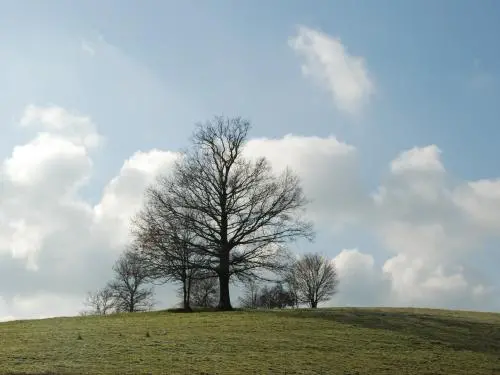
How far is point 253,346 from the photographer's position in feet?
89.5

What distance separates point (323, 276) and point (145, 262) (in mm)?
50714

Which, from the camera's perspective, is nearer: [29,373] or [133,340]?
[29,373]

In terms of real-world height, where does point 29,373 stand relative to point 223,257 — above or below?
below

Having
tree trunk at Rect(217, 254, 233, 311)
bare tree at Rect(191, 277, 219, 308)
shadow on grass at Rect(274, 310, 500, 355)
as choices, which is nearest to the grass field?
shadow on grass at Rect(274, 310, 500, 355)

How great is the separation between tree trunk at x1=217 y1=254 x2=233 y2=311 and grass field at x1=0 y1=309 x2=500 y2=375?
7053 millimetres

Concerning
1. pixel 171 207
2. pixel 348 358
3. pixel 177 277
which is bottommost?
pixel 348 358

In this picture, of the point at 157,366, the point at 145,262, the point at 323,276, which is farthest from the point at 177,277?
the point at 323,276

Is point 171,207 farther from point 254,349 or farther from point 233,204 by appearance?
point 254,349

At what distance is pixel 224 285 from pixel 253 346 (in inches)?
811

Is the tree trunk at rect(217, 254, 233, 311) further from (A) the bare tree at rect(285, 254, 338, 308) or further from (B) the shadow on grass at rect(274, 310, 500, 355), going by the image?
(A) the bare tree at rect(285, 254, 338, 308)

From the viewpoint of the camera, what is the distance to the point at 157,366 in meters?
22.0

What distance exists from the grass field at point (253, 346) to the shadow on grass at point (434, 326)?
74mm

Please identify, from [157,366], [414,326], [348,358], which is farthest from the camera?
[414,326]

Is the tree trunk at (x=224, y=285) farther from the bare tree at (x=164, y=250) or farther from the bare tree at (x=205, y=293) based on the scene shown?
the bare tree at (x=205, y=293)
